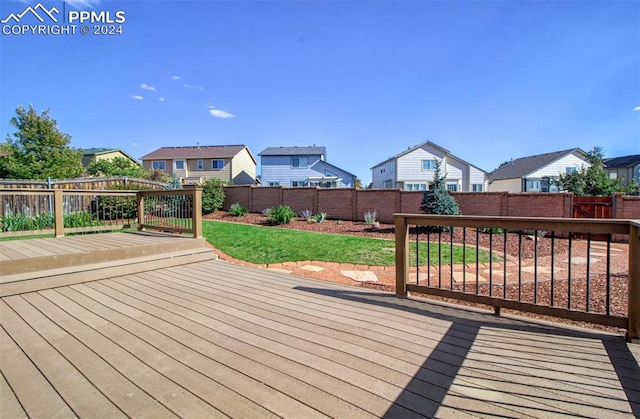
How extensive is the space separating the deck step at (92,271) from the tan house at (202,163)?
85.1ft

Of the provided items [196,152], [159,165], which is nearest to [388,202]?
[196,152]

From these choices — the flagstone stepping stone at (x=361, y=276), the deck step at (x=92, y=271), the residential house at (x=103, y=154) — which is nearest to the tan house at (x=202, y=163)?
the residential house at (x=103, y=154)

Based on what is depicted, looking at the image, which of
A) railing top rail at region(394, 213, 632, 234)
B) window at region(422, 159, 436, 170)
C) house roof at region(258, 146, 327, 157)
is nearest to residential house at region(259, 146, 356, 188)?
house roof at region(258, 146, 327, 157)

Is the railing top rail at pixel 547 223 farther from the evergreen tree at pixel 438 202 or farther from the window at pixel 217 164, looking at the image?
the window at pixel 217 164

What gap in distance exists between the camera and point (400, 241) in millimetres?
3174

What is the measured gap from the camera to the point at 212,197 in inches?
538

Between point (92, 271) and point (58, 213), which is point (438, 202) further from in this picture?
point (58, 213)

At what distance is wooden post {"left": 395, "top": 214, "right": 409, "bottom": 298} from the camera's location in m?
3.17

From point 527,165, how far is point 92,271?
33884mm

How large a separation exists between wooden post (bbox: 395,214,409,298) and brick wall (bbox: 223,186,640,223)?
8022mm

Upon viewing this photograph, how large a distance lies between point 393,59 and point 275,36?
4.08 meters

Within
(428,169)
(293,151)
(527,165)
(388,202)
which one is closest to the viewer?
(388,202)

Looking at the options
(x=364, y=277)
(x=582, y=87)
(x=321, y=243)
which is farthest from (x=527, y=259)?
(x=582, y=87)

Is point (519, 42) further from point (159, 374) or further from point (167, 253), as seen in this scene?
point (159, 374)
